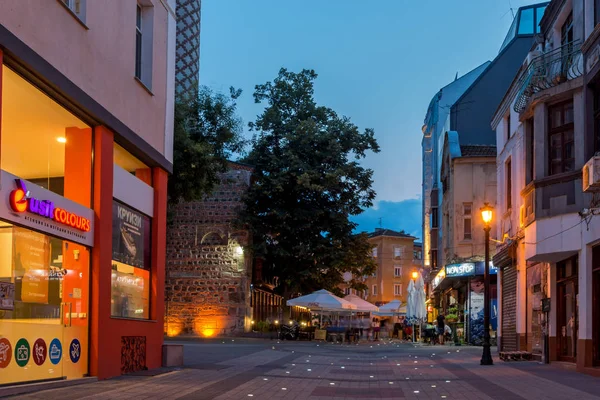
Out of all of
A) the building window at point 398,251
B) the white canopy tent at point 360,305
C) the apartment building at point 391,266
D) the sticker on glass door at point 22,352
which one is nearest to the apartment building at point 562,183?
the sticker on glass door at point 22,352

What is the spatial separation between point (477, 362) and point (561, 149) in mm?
6508

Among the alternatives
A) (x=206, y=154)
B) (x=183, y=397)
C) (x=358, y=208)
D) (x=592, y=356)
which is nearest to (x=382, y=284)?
(x=358, y=208)

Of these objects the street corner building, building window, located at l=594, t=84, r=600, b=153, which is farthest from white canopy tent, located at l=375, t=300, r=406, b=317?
the street corner building

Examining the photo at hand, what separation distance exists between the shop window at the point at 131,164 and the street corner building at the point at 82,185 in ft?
0.11

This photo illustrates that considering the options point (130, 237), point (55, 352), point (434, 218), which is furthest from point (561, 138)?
point (434, 218)

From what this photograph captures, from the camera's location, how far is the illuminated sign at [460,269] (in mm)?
36359

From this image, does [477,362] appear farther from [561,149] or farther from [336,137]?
[336,137]

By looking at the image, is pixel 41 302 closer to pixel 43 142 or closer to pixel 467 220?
pixel 43 142

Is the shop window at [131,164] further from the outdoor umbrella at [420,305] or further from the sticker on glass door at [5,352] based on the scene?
the outdoor umbrella at [420,305]

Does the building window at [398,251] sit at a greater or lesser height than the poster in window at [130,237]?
greater

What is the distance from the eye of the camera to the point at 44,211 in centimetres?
1203

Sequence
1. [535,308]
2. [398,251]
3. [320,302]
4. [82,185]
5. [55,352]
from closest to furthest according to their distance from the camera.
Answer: [55,352], [82,185], [535,308], [320,302], [398,251]

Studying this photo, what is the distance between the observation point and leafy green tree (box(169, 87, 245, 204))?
85.7 ft

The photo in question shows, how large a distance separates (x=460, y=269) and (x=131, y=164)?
23057 millimetres
